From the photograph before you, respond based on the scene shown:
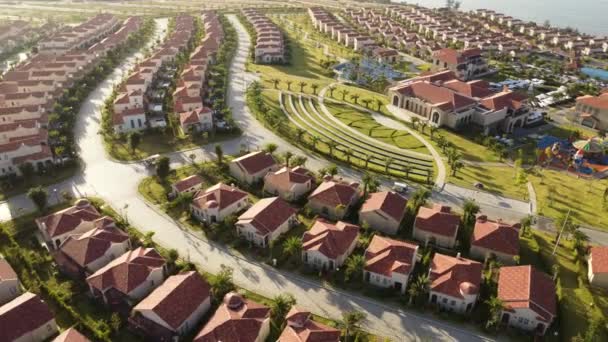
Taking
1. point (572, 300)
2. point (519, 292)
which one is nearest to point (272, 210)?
point (519, 292)

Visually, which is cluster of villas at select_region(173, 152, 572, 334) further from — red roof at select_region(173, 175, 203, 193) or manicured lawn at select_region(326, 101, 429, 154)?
manicured lawn at select_region(326, 101, 429, 154)

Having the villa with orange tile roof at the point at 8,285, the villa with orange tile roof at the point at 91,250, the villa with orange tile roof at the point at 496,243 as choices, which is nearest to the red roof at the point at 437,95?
the villa with orange tile roof at the point at 496,243

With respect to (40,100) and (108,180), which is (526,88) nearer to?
(108,180)

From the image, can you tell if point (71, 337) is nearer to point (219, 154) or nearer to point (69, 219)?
point (69, 219)

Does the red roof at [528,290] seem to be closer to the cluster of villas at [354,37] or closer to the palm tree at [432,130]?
the palm tree at [432,130]

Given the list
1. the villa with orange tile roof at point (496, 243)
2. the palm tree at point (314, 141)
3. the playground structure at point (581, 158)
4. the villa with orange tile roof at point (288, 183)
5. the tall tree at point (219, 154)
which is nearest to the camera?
the villa with orange tile roof at point (496, 243)
